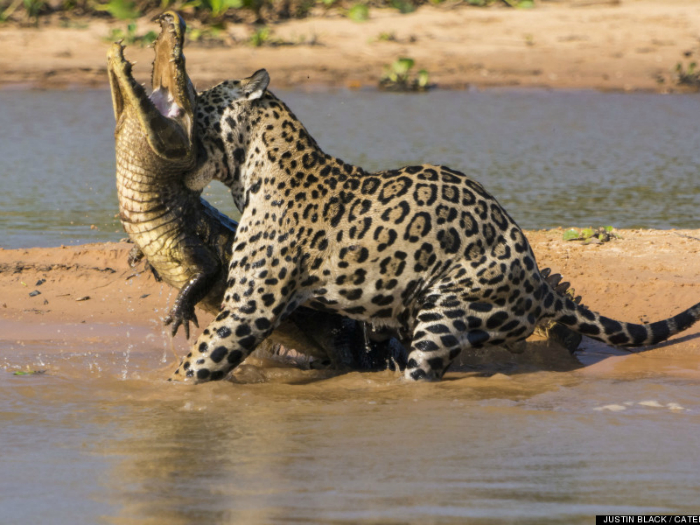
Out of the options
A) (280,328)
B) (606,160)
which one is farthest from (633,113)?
(280,328)

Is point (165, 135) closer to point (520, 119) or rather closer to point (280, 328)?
point (280, 328)

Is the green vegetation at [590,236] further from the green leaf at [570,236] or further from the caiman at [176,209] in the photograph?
the caiman at [176,209]

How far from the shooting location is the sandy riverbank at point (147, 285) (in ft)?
23.0

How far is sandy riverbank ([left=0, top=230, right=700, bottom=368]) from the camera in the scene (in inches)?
276

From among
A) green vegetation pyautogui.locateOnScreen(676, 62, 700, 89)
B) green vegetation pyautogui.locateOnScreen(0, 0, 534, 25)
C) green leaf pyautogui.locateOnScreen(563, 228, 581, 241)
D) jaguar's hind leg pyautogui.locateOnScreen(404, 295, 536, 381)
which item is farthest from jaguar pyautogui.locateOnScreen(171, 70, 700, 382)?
green vegetation pyautogui.locateOnScreen(0, 0, 534, 25)

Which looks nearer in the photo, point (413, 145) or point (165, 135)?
point (165, 135)

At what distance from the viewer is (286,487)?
4.18 m

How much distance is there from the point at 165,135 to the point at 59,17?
16958mm

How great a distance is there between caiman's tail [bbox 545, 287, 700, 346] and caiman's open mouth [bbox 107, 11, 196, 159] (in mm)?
2080

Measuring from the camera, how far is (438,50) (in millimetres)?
20078

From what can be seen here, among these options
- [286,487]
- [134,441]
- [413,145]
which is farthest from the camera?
[413,145]

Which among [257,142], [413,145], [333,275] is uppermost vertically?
[257,142]

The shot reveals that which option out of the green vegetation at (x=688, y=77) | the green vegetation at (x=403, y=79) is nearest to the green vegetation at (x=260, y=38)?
the green vegetation at (x=403, y=79)

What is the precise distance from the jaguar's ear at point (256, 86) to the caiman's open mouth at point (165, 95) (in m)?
0.28
